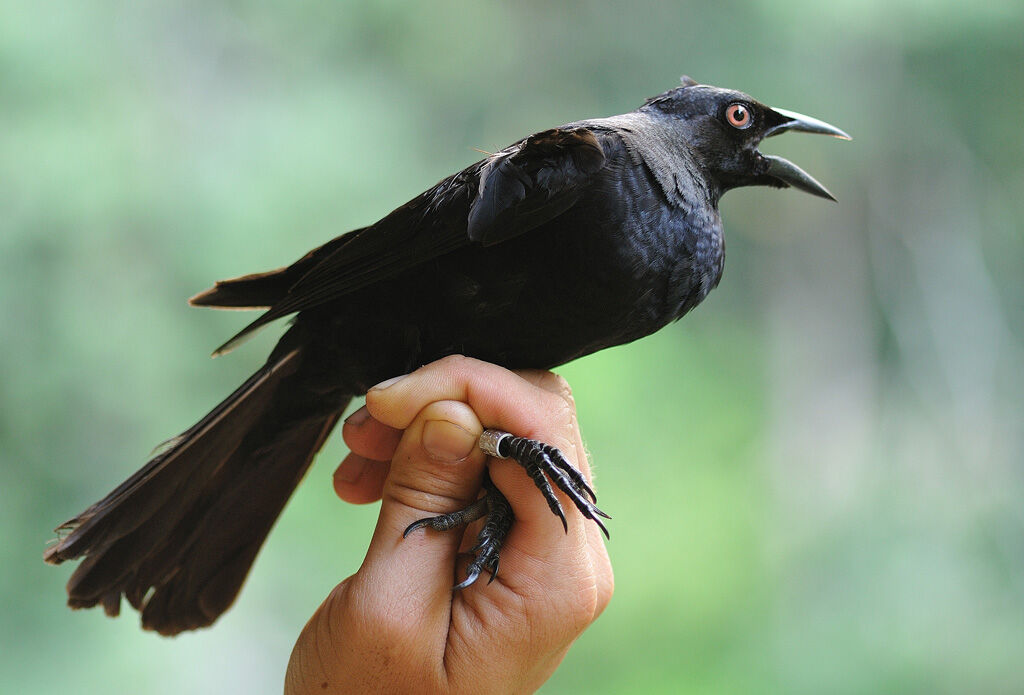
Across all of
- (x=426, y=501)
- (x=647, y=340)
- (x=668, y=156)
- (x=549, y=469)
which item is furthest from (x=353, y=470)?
(x=647, y=340)

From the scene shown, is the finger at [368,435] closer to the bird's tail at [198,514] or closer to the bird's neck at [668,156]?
the bird's tail at [198,514]

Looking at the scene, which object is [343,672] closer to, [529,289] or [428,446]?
[428,446]

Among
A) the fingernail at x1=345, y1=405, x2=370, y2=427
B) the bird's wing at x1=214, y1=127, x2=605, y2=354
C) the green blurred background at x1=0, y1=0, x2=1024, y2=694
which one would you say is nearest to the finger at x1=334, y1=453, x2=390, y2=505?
the fingernail at x1=345, y1=405, x2=370, y2=427

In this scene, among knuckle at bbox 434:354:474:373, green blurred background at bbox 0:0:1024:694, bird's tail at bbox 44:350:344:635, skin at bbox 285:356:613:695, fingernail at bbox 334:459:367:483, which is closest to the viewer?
skin at bbox 285:356:613:695

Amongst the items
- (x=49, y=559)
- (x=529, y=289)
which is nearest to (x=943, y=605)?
(x=529, y=289)

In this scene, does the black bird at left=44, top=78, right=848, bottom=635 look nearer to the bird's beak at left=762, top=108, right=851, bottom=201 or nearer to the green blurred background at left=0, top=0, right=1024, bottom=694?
the bird's beak at left=762, top=108, right=851, bottom=201

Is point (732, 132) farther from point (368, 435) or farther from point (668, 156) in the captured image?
point (368, 435)

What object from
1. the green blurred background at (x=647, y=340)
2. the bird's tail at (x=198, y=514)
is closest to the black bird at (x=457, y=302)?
the bird's tail at (x=198, y=514)
